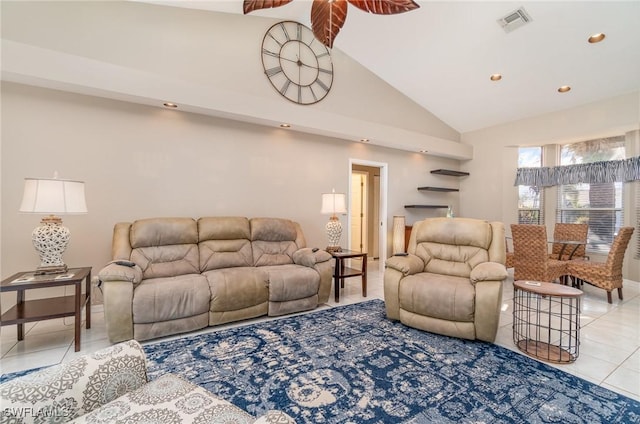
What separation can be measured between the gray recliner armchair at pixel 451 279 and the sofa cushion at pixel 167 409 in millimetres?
2134

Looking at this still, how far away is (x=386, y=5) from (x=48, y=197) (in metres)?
3.21

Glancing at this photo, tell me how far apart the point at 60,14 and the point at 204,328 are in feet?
11.3

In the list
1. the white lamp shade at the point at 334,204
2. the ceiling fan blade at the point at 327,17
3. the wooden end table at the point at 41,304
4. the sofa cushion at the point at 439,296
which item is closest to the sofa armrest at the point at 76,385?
the wooden end table at the point at 41,304

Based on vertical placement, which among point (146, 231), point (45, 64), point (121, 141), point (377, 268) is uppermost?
point (45, 64)

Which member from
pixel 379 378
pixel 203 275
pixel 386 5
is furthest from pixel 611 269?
pixel 203 275

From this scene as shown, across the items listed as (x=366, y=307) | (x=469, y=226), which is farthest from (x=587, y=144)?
(x=366, y=307)

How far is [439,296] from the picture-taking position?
271 centimetres

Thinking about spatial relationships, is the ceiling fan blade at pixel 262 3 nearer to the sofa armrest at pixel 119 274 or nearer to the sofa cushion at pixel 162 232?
the sofa cushion at pixel 162 232

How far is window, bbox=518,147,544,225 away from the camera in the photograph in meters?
5.74

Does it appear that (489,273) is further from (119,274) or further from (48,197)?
(48,197)

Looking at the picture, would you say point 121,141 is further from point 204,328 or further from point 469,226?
point 469,226

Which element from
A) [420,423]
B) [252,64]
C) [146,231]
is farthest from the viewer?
[252,64]

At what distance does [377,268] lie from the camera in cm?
604

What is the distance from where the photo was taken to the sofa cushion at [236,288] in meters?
2.88
